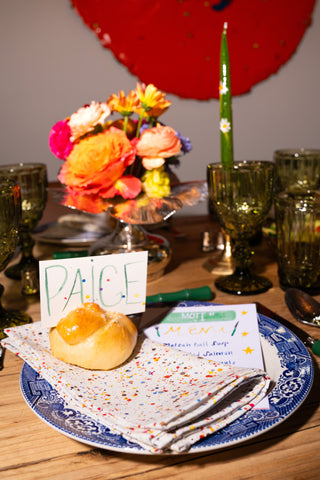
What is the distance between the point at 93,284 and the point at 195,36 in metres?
2.05

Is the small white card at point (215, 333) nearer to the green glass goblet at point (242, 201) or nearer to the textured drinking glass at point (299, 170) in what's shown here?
the green glass goblet at point (242, 201)

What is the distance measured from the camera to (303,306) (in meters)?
0.83

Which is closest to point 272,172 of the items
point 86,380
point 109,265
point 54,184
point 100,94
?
point 109,265

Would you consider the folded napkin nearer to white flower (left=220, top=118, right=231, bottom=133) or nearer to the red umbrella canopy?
white flower (left=220, top=118, right=231, bottom=133)

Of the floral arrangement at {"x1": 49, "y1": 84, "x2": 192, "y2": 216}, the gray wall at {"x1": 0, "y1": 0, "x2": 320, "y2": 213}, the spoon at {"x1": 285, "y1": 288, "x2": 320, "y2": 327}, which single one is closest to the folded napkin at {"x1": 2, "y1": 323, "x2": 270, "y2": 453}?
the spoon at {"x1": 285, "y1": 288, "x2": 320, "y2": 327}

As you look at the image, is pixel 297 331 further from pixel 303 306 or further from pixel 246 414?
pixel 246 414

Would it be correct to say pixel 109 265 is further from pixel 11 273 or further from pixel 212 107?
pixel 212 107

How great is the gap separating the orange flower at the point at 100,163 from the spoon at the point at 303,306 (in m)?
0.37

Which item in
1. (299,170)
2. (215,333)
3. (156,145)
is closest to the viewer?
(215,333)

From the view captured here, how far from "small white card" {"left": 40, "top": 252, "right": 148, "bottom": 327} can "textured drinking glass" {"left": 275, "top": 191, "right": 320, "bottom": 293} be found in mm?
351

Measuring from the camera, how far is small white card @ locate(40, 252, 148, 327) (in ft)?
2.22

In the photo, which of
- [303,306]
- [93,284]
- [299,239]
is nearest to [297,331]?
[303,306]

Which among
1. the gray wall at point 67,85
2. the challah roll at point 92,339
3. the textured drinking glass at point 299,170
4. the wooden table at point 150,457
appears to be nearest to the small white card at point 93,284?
the challah roll at point 92,339

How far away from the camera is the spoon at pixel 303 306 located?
0.79 m
